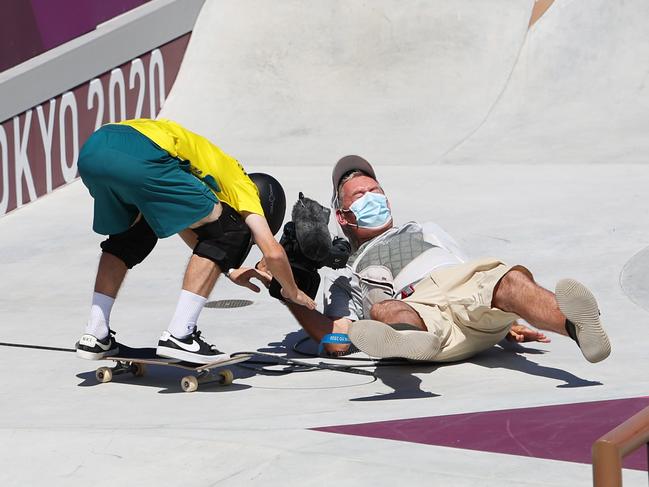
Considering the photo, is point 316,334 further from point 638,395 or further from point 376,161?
point 376,161

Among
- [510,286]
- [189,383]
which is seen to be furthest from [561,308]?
[189,383]

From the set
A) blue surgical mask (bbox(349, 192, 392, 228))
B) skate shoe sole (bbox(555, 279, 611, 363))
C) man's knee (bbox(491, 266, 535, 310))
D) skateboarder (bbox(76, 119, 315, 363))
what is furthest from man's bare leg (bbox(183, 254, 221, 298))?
skate shoe sole (bbox(555, 279, 611, 363))

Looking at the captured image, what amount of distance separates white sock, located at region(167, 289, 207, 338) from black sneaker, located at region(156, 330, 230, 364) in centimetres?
3

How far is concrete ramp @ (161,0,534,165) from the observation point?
10594 millimetres

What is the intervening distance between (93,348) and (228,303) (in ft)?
5.78

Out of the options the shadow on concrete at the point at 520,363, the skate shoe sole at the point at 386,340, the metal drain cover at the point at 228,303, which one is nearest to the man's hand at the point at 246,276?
the skate shoe sole at the point at 386,340

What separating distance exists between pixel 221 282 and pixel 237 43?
5.68 m

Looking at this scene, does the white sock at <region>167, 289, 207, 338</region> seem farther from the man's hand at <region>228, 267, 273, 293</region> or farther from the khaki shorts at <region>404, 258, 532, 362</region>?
the khaki shorts at <region>404, 258, 532, 362</region>

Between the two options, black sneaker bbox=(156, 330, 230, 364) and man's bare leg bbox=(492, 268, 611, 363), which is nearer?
man's bare leg bbox=(492, 268, 611, 363)

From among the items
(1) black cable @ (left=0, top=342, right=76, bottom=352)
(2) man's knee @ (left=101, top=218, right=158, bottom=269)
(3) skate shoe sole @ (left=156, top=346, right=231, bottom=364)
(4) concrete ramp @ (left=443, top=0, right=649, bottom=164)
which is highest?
(4) concrete ramp @ (left=443, top=0, right=649, bottom=164)

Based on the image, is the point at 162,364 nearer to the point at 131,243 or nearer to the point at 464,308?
the point at 131,243

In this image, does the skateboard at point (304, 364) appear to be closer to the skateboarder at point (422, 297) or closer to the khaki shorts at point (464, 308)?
the skateboarder at point (422, 297)

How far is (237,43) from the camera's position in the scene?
40.5 ft

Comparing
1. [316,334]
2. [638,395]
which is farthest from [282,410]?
[638,395]
